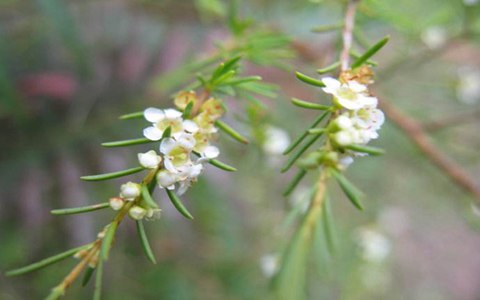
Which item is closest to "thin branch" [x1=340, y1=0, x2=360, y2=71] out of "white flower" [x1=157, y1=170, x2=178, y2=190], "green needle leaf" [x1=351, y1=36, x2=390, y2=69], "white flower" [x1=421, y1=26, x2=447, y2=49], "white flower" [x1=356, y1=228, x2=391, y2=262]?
"green needle leaf" [x1=351, y1=36, x2=390, y2=69]

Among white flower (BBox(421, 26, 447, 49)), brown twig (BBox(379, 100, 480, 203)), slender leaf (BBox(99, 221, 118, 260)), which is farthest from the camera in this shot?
white flower (BBox(421, 26, 447, 49))

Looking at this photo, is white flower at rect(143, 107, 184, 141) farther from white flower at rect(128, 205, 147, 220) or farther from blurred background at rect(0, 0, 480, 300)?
blurred background at rect(0, 0, 480, 300)

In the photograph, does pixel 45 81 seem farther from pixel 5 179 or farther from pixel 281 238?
pixel 281 238

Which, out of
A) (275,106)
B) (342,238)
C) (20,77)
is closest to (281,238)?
(342,238)

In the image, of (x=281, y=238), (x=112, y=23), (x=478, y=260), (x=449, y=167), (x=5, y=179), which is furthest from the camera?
(x=478, y=260)

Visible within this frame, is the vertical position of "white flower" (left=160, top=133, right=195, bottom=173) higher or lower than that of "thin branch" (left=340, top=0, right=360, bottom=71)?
lower

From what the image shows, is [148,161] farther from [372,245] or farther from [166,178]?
[372,245]

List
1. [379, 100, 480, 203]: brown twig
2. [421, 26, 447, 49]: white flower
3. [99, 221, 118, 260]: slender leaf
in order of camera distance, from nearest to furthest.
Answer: [99, 221, 118, 260]: slender leaf
[379, 100, 480, 203]: brown twig
[421, 26, 447, 49]: white flower
